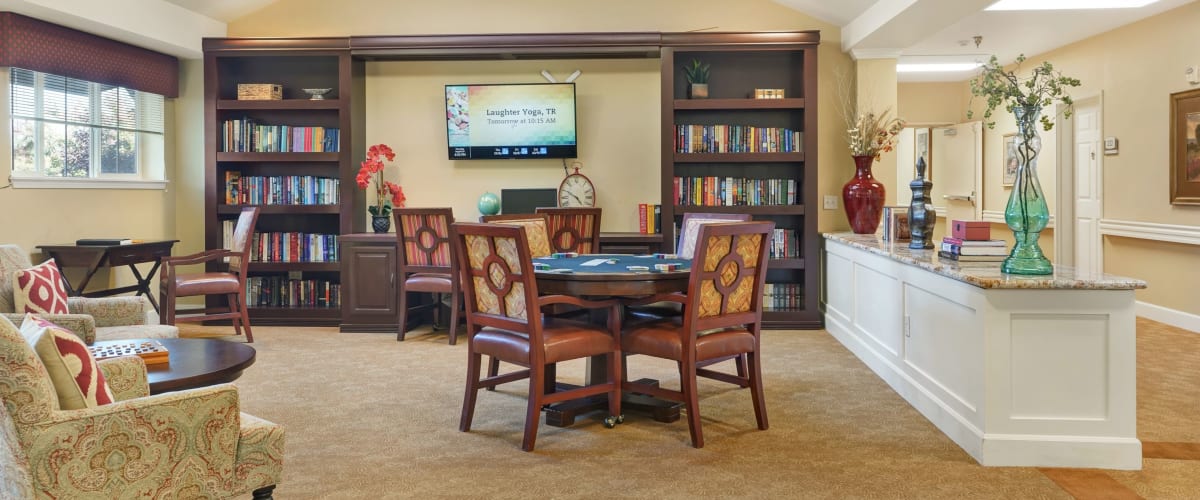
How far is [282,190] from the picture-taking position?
23.1 feet

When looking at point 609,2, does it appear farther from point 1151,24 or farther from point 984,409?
point 984,409

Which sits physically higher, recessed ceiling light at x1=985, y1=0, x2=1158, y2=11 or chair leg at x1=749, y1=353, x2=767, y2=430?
recessed ceiling light at x1=985, y1=0, x2=1158, y2=11

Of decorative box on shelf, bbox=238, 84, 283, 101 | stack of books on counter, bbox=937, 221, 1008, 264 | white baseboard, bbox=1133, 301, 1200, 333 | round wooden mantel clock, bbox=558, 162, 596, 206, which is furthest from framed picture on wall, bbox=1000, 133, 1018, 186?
decorative box on shelf, bbox=238, 84, 283, 101

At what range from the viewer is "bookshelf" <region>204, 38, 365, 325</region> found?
6.86 m

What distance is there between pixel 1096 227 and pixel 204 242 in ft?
25.2

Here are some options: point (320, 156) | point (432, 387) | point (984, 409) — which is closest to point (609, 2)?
point (320, 156)

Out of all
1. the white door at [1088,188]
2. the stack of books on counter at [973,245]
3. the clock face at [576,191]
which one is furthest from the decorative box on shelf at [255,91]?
the white door at [1088,188]

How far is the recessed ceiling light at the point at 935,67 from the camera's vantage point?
358 inches

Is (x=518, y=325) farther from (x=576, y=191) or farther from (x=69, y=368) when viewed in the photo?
(x=576, y=191)

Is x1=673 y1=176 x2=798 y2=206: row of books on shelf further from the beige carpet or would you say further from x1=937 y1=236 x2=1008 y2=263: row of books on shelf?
x1=937 y1=236 x2=1008 y2=263: row of books on shelf

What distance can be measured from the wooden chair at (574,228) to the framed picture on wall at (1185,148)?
432cm

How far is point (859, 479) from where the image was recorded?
10.3 ft

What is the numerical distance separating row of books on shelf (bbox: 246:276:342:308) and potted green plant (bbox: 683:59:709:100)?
317cm

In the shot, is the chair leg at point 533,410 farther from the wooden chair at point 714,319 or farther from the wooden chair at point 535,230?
the wooden chair at point 535,230
